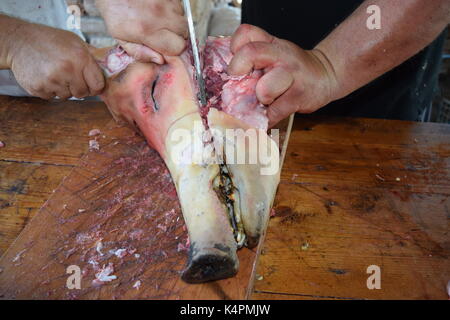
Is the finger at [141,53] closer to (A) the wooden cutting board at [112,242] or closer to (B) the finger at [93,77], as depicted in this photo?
(B) the finger at [93,77]

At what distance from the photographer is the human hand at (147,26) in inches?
42.8

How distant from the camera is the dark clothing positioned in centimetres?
150

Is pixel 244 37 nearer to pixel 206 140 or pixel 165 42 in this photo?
pixel 165 42

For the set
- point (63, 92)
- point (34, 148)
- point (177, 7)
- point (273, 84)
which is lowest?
point (34, 148)

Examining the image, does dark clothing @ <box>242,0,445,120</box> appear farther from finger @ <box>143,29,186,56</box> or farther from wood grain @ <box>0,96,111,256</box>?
wood grain @ <box>0,96,111,256</box>

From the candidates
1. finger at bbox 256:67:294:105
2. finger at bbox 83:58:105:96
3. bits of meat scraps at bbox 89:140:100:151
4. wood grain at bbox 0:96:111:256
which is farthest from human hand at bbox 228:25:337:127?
wood grain at bbox 0:96:111:256

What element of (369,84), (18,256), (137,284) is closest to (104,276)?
(137,284)

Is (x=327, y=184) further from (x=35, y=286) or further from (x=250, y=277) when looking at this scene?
(x=35, y=286)

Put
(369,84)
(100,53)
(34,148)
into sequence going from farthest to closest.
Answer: (369,84), (34,148), (100,53)

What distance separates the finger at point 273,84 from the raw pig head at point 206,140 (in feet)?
0.11

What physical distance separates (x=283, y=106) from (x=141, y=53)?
415 millimetres

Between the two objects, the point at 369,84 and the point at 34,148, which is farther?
the point at 369,84

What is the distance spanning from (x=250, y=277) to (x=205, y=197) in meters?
0.20

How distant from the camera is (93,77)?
3.75ft
